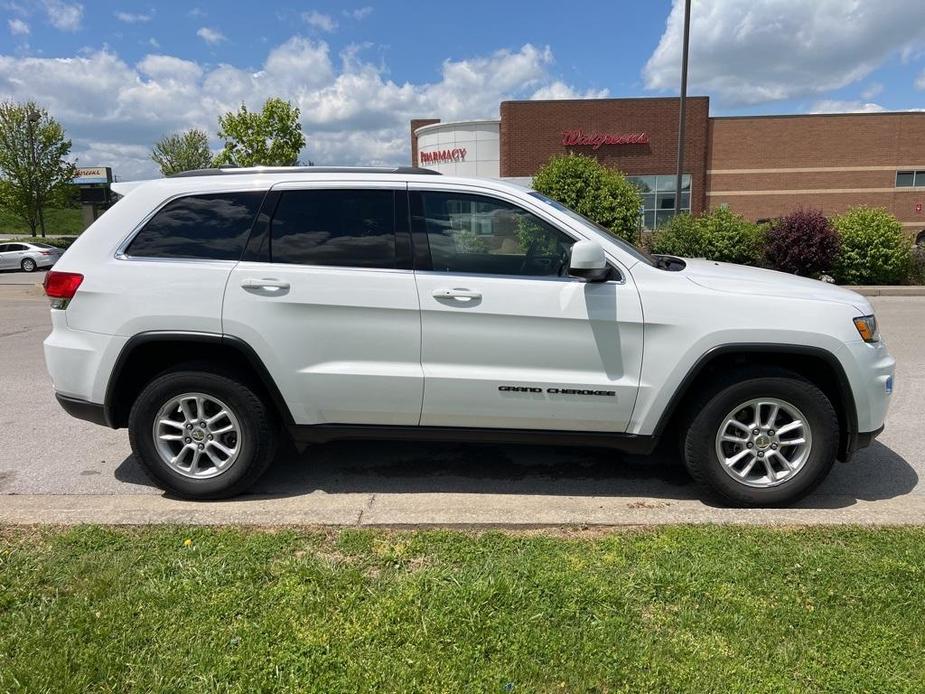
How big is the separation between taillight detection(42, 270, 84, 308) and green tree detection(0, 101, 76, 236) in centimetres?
4190

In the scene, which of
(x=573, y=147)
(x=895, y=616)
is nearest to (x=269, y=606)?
(x=895, y=616)

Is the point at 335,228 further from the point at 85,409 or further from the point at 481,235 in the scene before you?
the point at 85,409

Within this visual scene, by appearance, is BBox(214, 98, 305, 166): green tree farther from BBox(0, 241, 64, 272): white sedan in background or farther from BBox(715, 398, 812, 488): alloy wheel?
BBox(715, 398, 812, 488): alloy wheel

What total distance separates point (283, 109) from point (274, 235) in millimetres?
29372

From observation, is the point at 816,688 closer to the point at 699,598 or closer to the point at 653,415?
the point at 699,598

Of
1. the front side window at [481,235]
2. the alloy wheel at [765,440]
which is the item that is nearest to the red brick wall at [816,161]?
the alloy wheel at [765,440]

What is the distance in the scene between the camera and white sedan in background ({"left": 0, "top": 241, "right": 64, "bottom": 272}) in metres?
29.3

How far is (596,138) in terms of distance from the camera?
33938 millimetres

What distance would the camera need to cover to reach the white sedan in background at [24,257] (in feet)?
Result: 96.2

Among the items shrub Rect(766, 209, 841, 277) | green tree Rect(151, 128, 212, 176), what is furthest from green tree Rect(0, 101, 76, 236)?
shrub Rect(766, 209, 841, 277)

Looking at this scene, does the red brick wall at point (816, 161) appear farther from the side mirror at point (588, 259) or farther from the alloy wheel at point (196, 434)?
the alloy wheel at point (196, 434)

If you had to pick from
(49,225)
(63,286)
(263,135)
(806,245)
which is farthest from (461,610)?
(49,225)

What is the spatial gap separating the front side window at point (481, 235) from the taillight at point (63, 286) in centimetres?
197

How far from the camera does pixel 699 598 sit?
2777mm
